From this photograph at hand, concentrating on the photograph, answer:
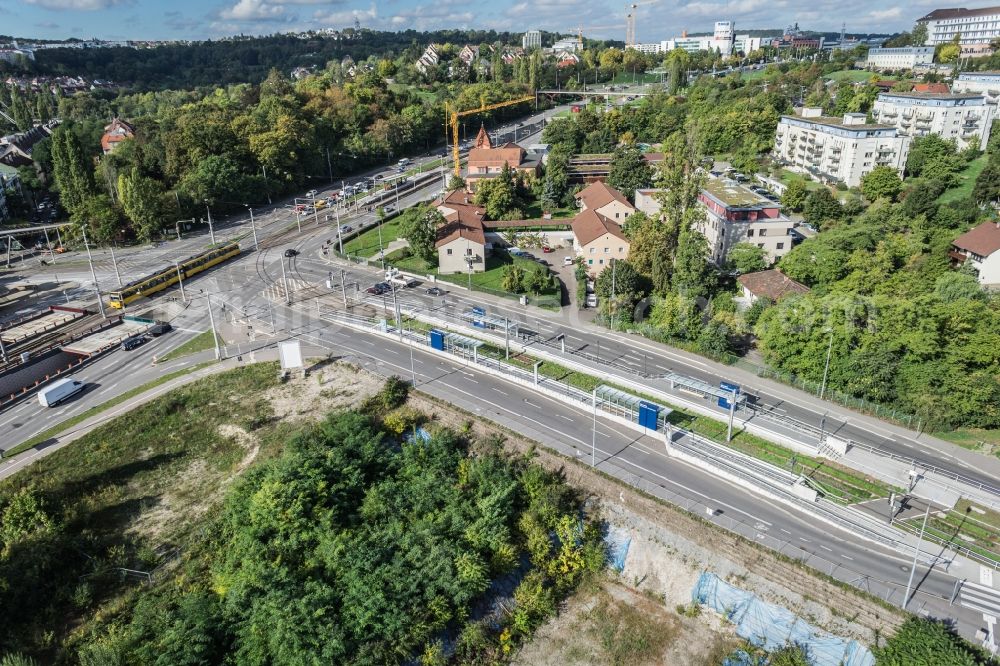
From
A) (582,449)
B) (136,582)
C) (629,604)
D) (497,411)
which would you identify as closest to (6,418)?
(136,582)

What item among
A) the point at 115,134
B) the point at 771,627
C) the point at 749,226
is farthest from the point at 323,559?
the point at 115,134

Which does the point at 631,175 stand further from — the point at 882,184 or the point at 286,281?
the point at 286,281

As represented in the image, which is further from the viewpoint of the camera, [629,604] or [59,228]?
[59,228]

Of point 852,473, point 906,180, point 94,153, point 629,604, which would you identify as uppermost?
point 94,153

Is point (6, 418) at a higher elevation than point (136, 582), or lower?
higher

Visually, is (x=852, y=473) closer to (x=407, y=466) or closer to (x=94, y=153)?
(x=407, y=466)

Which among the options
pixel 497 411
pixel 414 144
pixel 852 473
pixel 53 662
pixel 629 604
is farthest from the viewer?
pixel 414 144

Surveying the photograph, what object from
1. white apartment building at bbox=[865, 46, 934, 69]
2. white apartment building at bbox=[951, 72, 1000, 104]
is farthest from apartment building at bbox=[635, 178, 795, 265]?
white apartment building at bbox=[865, 46, 934, 69]
